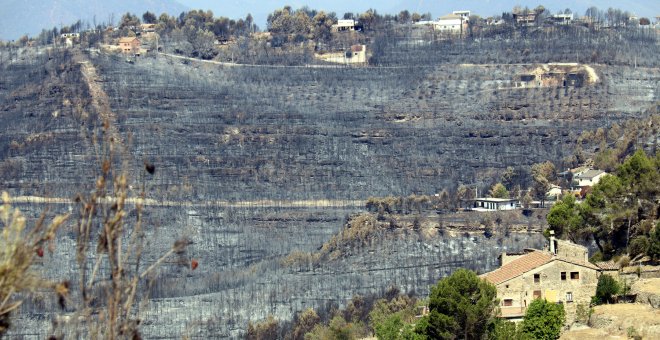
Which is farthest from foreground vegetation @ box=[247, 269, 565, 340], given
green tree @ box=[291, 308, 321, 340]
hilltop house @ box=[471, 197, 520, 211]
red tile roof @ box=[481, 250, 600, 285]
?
hilltop house @ box=[471, 197, 520, 211]

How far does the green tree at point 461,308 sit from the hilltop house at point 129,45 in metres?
96.9

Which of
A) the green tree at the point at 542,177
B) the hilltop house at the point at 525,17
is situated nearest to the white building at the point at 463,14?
the hilltop house at the point at 525,17

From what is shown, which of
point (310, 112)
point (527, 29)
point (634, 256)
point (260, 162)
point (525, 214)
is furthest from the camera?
point (527, 29)

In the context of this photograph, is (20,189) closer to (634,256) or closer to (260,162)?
(260,162)

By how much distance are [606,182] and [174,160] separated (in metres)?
68.9

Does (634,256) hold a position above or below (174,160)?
above

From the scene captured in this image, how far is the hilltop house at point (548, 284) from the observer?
3994 cm

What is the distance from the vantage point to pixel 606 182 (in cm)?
4641

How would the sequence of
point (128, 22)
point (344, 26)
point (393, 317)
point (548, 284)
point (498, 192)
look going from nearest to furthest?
point (548, 284), point (393, 317), point (498, 192), point (128, 22), point (344, 26)

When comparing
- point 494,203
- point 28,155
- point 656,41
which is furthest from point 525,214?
point 656,41

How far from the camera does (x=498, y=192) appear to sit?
96812mm

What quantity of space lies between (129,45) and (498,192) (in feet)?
150

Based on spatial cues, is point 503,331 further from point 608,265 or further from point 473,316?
point 608,265

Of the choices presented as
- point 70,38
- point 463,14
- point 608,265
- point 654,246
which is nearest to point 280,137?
point 70,38
